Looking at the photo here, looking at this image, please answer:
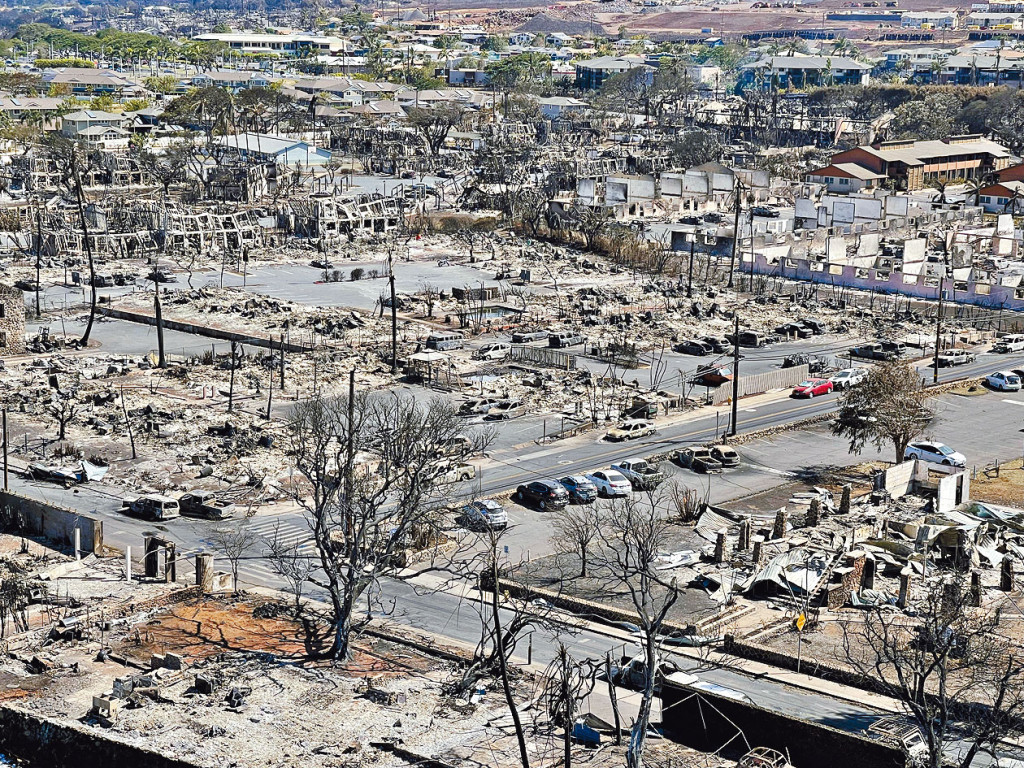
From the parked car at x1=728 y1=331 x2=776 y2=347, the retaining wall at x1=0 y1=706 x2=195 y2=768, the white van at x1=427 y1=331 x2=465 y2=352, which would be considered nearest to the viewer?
the retaining wall at x1=0 y1=706 x2=195 y2=768

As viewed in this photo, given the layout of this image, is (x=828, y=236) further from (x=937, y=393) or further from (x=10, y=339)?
(x=10, y=339)

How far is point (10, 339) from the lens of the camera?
46156 millimetres

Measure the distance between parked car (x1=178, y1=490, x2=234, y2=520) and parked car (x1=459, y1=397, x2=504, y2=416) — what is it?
8993 millimetres

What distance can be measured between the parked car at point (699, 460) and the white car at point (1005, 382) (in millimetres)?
12133

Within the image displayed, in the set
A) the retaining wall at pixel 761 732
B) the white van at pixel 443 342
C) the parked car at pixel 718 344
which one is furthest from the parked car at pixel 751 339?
the retaining wall at pixel 761 732

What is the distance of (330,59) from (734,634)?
14568cm

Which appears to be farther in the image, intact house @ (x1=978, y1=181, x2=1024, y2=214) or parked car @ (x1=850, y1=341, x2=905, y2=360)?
intact house @ (x1=978, y1=181, x2=1024, y2=214)

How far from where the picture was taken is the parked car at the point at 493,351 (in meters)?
45.9

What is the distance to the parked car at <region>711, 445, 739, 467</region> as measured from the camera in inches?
1403

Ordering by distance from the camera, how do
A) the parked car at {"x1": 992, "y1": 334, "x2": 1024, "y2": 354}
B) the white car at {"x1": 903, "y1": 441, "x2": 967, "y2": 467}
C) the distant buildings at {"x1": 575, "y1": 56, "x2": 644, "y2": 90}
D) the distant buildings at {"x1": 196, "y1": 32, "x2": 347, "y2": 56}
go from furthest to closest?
the distant buildings at {"x1": 196, "y1": 32, "x2": 347, "y2": 56}
the distant buildings at {"x1": 575, "y1": 56, "x2": 644, "y2": 90}
the parked car at {"x1": 992, "y1": 334, "x2": 1024, "y2": 354}
the white car at {"x1": 903, "y1": 441, "x2": 967, "y2": 467}

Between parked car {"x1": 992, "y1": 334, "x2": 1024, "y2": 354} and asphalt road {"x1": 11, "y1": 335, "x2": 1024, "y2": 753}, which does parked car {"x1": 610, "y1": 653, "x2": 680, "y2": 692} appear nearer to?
asphalt road {"x1": 11, "y1": 335, "x2": 1024, "y2": 753}

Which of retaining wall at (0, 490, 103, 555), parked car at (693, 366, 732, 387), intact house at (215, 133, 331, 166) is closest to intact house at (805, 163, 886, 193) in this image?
intact house at (215, 133, 331, 166)

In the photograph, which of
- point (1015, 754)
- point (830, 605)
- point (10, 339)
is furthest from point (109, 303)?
point (1015, 754)

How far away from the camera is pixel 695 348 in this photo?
1874 inches
